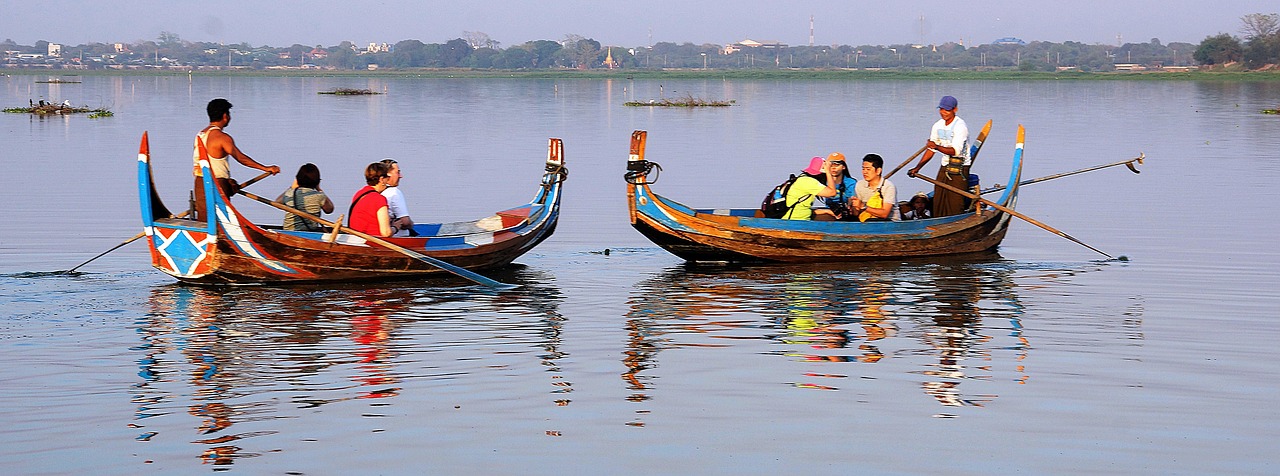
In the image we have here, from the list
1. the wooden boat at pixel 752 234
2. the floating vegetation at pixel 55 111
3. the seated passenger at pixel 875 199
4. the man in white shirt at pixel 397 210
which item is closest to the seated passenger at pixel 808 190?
the wooden boat at pixel 752 234

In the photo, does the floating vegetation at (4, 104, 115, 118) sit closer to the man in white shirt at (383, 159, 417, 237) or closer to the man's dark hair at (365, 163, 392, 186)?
the man in white shirt at (383, 159, 417, 237)

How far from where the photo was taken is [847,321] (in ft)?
38.7

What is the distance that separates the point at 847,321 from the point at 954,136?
480cm

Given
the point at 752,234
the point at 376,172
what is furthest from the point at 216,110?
the point at 752,234

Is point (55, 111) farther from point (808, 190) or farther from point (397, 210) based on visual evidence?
point (808, 190)

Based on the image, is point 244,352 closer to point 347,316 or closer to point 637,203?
point 347,316

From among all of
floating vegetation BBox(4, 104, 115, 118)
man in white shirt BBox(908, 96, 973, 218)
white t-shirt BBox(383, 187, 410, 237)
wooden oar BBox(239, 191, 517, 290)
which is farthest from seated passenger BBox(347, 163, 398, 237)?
floating vegetation BBox(4, 104, 115, 118)

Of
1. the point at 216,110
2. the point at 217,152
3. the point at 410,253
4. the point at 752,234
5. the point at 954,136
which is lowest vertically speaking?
the point at 410,253

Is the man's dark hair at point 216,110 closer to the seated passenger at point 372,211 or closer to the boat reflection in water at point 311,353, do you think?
the seated passenger at point 372,211

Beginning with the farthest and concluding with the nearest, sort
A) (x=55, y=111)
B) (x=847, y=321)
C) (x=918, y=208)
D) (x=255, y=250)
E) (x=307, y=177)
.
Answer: (x=55, y=111)
(x=918, y=208)
(x=307, y=177)
(x=255, y=250)
(x=847, y=321)

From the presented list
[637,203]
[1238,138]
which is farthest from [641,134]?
[1238,138]

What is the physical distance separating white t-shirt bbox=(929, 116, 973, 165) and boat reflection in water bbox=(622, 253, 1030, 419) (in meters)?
1.25

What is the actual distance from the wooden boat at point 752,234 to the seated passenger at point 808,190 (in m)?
0.26

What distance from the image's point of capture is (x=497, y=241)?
1467 centimetres
